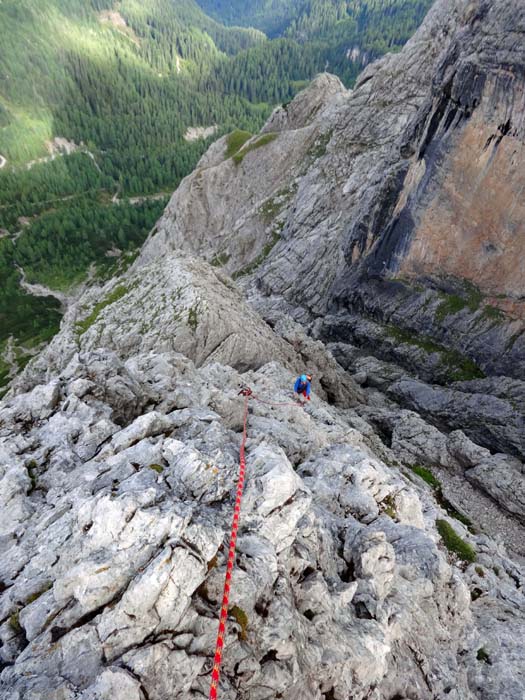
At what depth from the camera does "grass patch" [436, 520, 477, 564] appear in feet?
79.7

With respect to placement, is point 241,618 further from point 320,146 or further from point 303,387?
point 320,146

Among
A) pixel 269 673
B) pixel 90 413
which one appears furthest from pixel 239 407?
pixel 269 673

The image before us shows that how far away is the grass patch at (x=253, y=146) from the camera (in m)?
108

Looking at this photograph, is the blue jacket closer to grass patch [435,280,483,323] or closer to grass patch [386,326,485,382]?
grass patch [386,326,485,382]

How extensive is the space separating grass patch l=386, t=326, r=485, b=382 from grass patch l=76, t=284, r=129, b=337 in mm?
39087

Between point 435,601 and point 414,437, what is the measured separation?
99.7 feet

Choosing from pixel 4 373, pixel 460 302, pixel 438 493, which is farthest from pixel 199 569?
pixel 4 373

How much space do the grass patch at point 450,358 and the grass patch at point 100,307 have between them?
3909cm

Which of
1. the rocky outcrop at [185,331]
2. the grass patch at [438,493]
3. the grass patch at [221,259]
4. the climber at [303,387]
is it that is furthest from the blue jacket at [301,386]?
the grass patch at [221,259]

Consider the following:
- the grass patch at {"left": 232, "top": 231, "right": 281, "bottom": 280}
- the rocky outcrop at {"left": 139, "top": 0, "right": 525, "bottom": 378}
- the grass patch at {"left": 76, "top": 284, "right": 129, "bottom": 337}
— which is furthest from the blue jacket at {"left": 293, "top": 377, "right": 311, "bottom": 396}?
the grass patch at {"left": 232, "top": 231, "right": 281, "bottom": 280}

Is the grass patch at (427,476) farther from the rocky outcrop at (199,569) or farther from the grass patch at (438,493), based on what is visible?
the rocky outcrop at (199,569)

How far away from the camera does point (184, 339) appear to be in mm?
37062

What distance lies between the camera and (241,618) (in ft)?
36.8

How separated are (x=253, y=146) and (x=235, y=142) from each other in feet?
56.0
